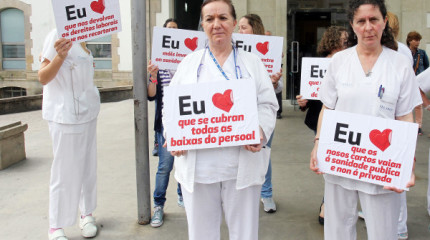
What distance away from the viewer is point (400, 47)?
3688 mm

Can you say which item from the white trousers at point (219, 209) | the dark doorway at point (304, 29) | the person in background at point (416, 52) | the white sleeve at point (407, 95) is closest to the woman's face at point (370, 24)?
the white sleeve at point (407, 95)

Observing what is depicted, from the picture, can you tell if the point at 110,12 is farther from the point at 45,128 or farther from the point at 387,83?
the point at 45,128

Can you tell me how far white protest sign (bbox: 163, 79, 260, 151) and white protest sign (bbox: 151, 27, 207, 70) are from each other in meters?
1.40

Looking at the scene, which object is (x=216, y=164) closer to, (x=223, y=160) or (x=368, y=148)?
(x=223, y=160)

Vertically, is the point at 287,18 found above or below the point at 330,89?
above

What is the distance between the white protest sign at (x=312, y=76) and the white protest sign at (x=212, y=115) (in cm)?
147

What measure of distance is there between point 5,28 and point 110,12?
62.9 feet

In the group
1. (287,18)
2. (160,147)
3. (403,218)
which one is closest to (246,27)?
(160,147)

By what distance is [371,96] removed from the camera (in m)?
2.43

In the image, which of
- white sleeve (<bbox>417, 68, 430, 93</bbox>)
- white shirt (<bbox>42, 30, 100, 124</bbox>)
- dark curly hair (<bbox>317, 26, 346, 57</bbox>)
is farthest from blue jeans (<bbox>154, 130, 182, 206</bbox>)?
white sleeve (<bbox>417, 68, 430, 93</bbox>)

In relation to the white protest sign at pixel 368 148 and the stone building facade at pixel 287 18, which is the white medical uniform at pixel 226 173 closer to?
the white protest sign at pixel 368 148

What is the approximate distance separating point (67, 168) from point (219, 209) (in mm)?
1538

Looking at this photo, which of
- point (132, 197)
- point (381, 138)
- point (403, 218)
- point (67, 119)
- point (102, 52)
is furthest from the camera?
point (102, 52)

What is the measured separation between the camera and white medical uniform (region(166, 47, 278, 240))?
2.48 m
